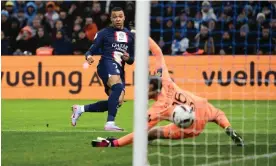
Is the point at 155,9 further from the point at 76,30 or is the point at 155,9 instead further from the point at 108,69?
the point at 108,69

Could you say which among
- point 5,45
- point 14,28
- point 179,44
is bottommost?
point 5,45

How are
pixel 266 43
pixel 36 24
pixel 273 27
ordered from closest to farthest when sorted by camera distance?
pixel 273 27 < pixel 266 43 < pixel 36 24

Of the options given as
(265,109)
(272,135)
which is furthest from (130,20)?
(272,135)

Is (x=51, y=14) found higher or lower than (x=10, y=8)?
lower

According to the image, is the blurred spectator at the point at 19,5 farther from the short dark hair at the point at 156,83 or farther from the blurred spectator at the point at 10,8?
the short dark hair at the point at 156,83

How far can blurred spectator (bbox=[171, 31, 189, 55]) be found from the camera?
19.6 metres

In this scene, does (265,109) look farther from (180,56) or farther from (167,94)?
(167,94)

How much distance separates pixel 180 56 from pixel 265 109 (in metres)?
3.67

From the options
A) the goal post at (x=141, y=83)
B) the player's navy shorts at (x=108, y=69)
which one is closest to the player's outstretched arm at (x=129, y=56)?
the player's navy shorts at (x=108, y=69)

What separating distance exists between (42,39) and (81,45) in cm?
94

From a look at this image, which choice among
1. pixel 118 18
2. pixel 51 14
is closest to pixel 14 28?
pixel 51 14

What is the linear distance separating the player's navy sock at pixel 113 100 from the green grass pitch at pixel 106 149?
0.32 meters

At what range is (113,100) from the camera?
12.6 metres

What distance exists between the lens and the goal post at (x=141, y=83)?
23.4ft
